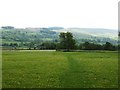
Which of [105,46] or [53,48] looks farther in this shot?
[53,48]

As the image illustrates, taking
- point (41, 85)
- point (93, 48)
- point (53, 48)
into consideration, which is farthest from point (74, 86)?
point (53, 48)

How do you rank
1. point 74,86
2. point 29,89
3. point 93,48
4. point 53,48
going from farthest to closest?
point 53,48 < point 93,48 < point 74,86 < point 29,89

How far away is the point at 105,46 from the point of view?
408 feet

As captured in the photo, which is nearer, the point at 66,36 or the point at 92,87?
the point at 92,87

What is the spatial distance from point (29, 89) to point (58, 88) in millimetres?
1925

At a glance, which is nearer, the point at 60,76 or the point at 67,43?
the point at 60,76

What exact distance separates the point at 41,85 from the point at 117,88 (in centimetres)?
545

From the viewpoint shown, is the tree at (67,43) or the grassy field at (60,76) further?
the tree at (67,43)

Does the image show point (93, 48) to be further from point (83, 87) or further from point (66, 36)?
point (83, 87)

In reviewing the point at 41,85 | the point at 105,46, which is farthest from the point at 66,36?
the point at 41,85

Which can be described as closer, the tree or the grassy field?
the grassy field

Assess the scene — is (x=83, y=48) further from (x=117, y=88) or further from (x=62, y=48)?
(x=117, y=88)

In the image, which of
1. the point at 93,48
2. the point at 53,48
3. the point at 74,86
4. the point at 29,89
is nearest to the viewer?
the point at 29,89

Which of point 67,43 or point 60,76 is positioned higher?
point 60,76
